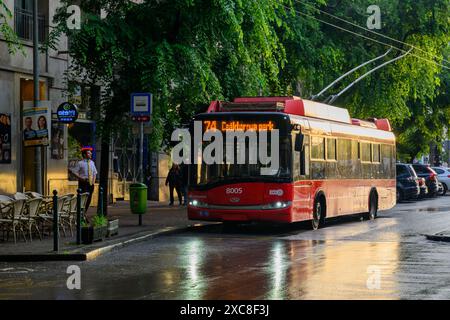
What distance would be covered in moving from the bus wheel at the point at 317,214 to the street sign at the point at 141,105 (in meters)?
4.77

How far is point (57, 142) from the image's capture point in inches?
1191

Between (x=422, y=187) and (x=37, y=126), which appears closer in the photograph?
(x=37, y=126)

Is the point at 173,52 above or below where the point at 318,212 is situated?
above

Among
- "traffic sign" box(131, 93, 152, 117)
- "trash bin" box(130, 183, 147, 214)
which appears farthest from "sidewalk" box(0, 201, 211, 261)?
"traffic sign" box(131, 93, 152, 117)

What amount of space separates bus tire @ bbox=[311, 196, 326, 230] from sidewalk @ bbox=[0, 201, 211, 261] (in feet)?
10.4

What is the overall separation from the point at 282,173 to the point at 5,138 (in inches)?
388

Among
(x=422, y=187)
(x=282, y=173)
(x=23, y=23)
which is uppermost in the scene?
(x=23, y=23)

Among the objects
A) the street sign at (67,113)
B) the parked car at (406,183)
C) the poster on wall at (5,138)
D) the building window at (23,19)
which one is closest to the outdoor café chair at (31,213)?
the street sign at (67,113)

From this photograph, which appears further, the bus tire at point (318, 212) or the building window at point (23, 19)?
the building window at point (23, 19)

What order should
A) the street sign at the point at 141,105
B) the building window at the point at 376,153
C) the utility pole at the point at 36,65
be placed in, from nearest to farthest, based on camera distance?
1. the street sign at the point at 141,105
2. the utility pole at the point at 36,65
3. the building window at the point at 376,153

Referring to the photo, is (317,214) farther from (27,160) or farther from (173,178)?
(173,178)

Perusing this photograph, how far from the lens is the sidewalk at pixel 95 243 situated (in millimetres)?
15727

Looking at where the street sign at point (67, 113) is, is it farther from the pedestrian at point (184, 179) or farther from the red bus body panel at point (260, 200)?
the pedestrian at point (184, 179)

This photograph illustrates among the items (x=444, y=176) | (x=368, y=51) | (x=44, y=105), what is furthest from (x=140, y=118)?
(x=444, y=176)
